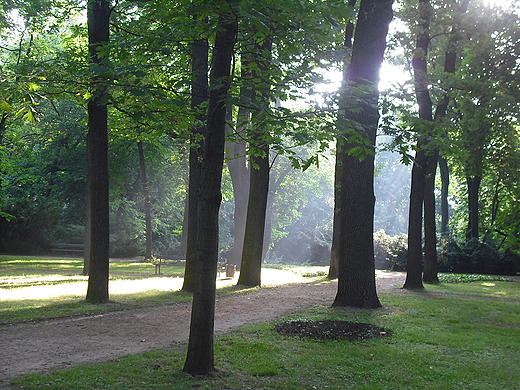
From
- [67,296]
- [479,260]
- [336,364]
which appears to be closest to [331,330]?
[336,364]

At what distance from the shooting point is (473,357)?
7523 mm

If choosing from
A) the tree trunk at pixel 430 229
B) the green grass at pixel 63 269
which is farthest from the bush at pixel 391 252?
the green grass at pixel 63 269

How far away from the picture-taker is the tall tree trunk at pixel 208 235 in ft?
20.0

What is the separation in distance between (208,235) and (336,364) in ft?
8.24

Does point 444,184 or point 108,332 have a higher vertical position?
point 444,184

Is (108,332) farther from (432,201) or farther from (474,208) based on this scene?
(474,208)

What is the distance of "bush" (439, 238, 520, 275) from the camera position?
28.6 m

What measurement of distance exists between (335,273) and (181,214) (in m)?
21.5

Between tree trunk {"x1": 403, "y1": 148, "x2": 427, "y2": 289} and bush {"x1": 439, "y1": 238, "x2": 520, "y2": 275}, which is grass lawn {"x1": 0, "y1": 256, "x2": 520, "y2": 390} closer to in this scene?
tree trunk {"x1": 403, "y1": 148, "x2": 427, "y2": 289}

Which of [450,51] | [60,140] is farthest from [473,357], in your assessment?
[60,140]

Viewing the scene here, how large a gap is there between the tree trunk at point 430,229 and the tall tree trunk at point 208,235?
45.3 feet

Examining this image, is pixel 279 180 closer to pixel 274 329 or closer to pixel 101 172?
pixel 101 172

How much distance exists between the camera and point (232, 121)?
8727mm

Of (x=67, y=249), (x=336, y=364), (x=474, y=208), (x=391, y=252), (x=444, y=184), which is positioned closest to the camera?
(x=336, y=364)
